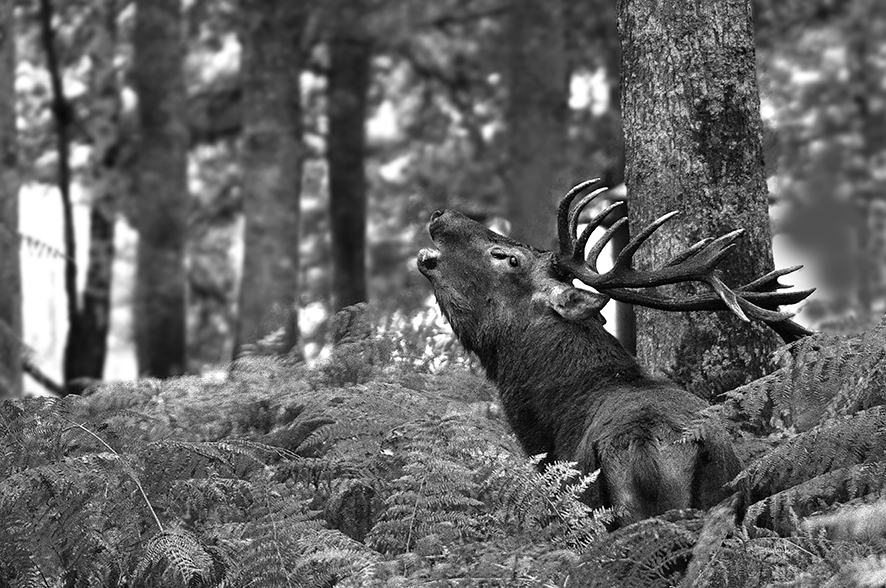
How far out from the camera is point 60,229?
25.5 meters

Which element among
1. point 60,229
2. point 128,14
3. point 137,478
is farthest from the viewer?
point 60,229

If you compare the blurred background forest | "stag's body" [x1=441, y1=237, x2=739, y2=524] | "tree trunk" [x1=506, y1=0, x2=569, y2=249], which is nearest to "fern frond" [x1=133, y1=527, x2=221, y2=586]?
"stag's body" [x1=441, y1=237, x2=739, y2=524]

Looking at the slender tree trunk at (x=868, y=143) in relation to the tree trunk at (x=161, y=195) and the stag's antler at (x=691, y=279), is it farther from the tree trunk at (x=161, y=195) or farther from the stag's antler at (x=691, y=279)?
the stag's antler at (x=691, y=279)

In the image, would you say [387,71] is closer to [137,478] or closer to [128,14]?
[128,14]

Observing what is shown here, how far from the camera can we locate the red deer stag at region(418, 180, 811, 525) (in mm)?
5188

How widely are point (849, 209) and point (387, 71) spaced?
8217 millimetres

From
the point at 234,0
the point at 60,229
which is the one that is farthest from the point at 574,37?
the point at 60,229

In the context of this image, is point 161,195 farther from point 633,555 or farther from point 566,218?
point 633,555

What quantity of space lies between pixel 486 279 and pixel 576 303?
2.07ft

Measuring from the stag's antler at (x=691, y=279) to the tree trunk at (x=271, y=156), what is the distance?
1116 centimetres

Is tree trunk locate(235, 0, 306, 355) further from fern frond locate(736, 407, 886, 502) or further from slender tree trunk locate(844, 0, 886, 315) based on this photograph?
fern frond locate(736, 407, 886, 502)

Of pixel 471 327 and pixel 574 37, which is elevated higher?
pixel 574 37

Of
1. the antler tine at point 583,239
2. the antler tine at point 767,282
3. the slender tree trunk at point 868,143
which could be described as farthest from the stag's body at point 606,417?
the slender tree trunk at point 868,143

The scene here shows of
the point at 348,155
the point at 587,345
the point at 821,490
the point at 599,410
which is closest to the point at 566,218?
the point at 587,345
